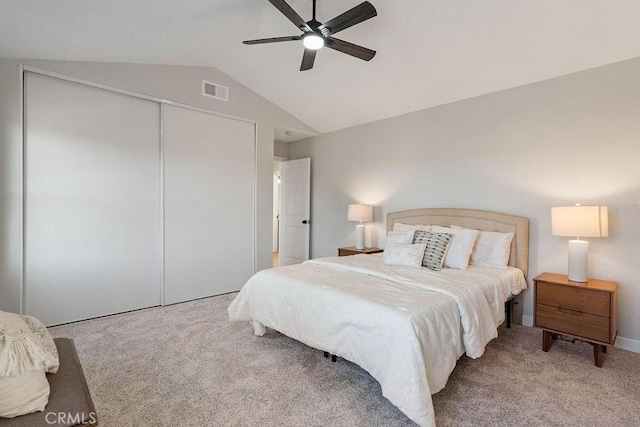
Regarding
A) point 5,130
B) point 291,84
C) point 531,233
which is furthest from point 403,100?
point 5,130

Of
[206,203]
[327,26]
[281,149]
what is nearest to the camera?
[327,26]

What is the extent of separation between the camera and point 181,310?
3.64 m

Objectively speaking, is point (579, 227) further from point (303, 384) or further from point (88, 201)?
point (88, 201)

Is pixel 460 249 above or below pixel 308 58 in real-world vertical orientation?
below

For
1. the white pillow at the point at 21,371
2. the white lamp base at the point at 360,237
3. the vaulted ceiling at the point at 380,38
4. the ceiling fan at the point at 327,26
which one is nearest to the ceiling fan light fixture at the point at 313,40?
the ceiling fan at the point at 327,26

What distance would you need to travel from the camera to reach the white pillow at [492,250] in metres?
3.15

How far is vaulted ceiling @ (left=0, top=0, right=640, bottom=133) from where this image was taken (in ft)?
7.98

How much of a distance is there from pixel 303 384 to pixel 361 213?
2.77 m

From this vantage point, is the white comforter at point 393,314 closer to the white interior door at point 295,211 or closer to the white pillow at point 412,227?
the white pillow at point 412,227

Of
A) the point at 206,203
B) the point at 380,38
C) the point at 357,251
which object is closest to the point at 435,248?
the point at 357,251

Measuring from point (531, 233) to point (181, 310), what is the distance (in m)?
3.92

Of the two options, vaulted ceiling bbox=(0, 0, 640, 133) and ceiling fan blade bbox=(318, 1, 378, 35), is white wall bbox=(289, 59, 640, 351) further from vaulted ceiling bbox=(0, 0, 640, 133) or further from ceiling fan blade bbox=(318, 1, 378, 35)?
ceiling fan blade bbox=(318, 1, 378, 35)

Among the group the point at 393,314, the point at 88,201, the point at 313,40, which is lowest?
the point at 393,314

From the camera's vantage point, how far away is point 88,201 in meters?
3.28
